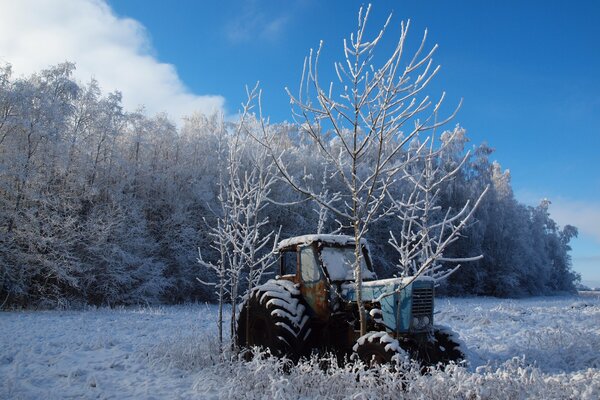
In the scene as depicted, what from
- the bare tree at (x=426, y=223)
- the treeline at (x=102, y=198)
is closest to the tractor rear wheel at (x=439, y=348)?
the bare tree at (x=426, y=223)

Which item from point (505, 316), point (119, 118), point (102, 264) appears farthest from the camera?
point (119, 118)

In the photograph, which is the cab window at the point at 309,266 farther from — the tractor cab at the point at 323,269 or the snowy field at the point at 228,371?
the snowy field at the point at 228,371

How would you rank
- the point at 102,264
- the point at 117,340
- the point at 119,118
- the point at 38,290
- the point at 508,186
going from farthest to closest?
the point at 508,186 < the point at 119,118 < the point at 102,264 < the point at 38,290 < the point at 117,340

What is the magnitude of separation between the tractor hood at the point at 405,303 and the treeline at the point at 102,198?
29.2 ft

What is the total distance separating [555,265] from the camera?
4391 centimetres

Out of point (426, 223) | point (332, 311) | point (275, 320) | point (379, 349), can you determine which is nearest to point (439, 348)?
point (332, 311)

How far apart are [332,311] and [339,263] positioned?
0.76 metres

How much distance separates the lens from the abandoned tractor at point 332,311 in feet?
20.4

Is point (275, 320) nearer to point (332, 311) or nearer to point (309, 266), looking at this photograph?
point (332, 311)

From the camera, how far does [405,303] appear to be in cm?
617

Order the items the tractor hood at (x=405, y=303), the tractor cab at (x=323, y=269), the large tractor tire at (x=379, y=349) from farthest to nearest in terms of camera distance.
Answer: the tractor cab at (x=323, y=269)
the tractor hood at (x=405, y=303)
the large tractor tire at (x=379, y=349)

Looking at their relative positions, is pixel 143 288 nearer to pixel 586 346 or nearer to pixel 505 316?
pixel 505 316

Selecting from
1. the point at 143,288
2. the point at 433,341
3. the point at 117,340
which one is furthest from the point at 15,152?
the point at 433,341

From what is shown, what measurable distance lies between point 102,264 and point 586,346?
17295 mm
